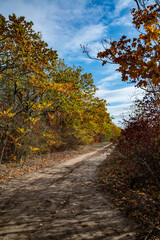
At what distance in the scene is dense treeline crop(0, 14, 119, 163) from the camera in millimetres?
5587

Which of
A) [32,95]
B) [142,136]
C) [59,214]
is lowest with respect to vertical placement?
[59,214]

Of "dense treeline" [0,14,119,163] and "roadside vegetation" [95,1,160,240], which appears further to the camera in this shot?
"dense treeline" [0,14,119,163]

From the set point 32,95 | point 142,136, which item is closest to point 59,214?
point 142,136

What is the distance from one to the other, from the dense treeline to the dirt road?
2738 millimetres

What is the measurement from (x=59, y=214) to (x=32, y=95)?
31.8 feet

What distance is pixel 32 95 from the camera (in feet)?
36.9

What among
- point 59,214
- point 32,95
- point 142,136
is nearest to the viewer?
point 59,214

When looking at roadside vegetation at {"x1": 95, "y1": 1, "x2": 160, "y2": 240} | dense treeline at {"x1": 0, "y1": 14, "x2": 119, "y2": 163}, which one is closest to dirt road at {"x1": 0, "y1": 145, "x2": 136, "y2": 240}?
roadside vegetation at {"x1": 95, "y1": 1, "x2": 160, "y2": 240}

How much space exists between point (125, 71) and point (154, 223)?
3.68 meters

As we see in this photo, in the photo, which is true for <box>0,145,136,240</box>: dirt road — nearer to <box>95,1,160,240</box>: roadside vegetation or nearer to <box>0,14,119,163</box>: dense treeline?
<box>95,1,160,240</box>: roadside vegetation

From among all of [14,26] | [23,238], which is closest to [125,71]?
[23,238]

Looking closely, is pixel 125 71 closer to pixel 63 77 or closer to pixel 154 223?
pixel 154 223

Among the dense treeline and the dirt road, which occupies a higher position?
the dense treeline

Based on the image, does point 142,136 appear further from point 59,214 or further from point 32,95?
point 32,95
